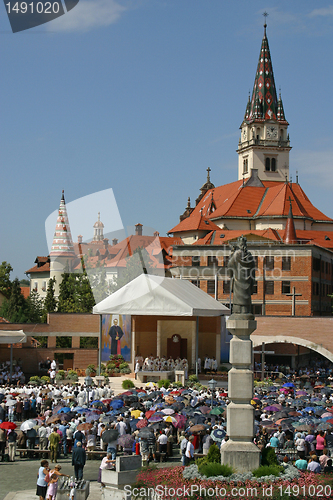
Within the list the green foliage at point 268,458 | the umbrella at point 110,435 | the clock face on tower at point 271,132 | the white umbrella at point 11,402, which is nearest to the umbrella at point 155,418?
the umbrella at point 110,435

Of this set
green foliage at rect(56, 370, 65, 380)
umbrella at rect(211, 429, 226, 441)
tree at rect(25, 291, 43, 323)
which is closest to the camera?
umbrella at rect(211, 429, 226, 441)

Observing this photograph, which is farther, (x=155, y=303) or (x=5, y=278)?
(x=5, y=278)

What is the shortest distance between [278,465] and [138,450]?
5.75 metres

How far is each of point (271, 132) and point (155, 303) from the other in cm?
7721

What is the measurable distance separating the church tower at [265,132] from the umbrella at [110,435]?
97699 millimetres

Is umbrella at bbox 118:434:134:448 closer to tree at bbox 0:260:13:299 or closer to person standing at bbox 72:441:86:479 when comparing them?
person standing at bbox 72:441:86:479

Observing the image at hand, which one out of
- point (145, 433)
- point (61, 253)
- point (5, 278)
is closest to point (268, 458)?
point (145, 433)

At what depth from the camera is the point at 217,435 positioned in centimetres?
2062

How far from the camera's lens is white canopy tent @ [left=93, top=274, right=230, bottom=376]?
46.2 m

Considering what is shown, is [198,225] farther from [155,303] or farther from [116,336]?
[155,303]

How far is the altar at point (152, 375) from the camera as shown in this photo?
44.2 metres

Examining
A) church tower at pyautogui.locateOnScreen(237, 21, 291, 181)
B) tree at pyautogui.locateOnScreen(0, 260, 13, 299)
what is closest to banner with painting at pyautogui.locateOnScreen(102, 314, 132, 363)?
tree at pyautogui.locateOnScreen(0, 260, 13, 299)

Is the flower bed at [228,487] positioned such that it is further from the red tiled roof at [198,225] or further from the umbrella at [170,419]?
the red tiled roof at [198,225]

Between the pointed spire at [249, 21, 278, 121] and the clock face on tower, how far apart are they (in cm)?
168
